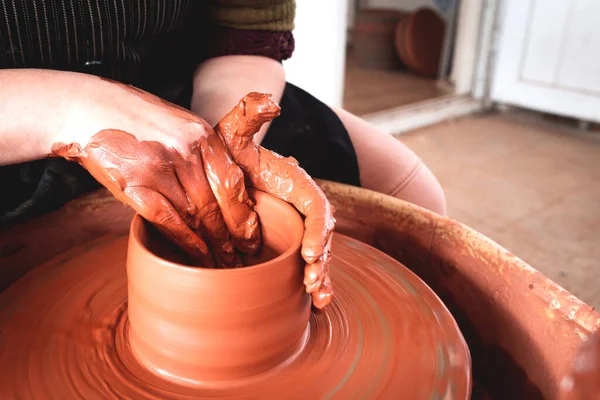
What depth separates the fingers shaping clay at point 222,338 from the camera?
2.19 ft

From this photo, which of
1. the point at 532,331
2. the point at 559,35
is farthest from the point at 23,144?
the point at 559,35

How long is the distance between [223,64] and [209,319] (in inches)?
25.7

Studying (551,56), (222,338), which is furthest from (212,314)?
(551,56)

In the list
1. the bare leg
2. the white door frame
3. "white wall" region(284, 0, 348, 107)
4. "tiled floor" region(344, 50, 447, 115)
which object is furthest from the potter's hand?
"tiled floor" region(344, 50, 447, 115)

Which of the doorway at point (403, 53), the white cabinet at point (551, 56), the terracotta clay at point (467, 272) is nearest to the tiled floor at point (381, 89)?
the doorway at point (403, 53)

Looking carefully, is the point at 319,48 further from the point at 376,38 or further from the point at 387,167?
the point at 376,38

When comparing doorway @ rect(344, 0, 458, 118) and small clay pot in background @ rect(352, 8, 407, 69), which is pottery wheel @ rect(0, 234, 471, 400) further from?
small clay pot in background @ rect(352, 8, 407, 69)

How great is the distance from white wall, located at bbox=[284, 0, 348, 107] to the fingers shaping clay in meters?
1.82

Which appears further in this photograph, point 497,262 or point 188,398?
point 497,262

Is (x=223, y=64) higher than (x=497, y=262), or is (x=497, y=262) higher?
(x=223, y=64)

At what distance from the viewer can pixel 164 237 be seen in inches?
30.1

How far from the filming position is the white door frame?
341 cm

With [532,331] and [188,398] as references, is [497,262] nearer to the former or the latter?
[532,331]

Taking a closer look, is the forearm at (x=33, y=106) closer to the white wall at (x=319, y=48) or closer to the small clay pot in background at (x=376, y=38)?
the white wall at (x=319, y=48)
